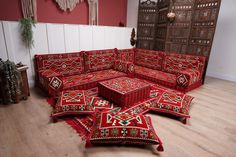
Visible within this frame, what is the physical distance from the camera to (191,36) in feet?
12.9

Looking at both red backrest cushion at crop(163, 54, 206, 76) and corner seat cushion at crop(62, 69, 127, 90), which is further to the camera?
red backrest cushion at crop(163, 54, 206, 76)

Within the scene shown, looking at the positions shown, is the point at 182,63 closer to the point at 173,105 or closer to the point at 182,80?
the point at 182,80

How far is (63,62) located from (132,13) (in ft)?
11.3

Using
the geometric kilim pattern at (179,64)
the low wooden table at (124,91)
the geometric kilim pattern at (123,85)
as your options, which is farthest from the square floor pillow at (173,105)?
the geometric kilim pattern at (179,64)

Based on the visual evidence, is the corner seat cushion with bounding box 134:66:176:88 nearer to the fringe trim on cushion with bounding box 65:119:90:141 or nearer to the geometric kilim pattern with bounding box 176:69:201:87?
the geometric kilim pattern with bounding box 176:69:201:87

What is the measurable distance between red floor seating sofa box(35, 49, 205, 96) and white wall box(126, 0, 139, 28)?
5.12ft

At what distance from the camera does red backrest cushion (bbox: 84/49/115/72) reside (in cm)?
361

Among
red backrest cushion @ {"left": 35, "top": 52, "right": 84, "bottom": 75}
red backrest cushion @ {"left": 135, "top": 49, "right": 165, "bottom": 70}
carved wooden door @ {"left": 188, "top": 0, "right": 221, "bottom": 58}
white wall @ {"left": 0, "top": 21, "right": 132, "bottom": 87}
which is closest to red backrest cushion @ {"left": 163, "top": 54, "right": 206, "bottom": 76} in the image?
red backrest cushion @ {"left": 135, "top": 49, "right": 165, "bottom": 70}

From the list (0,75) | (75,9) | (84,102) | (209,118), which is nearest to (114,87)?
(84,102)

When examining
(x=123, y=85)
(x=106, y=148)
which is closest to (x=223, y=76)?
(x=123, y=85)

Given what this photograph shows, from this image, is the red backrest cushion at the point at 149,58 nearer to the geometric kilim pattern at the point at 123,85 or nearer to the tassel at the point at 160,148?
the geometric kilim pattern at the point at 123,85

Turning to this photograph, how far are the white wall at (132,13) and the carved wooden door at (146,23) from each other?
454 millimetres

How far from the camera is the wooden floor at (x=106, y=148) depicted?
5.40 feet

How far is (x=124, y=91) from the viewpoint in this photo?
8.14ft
